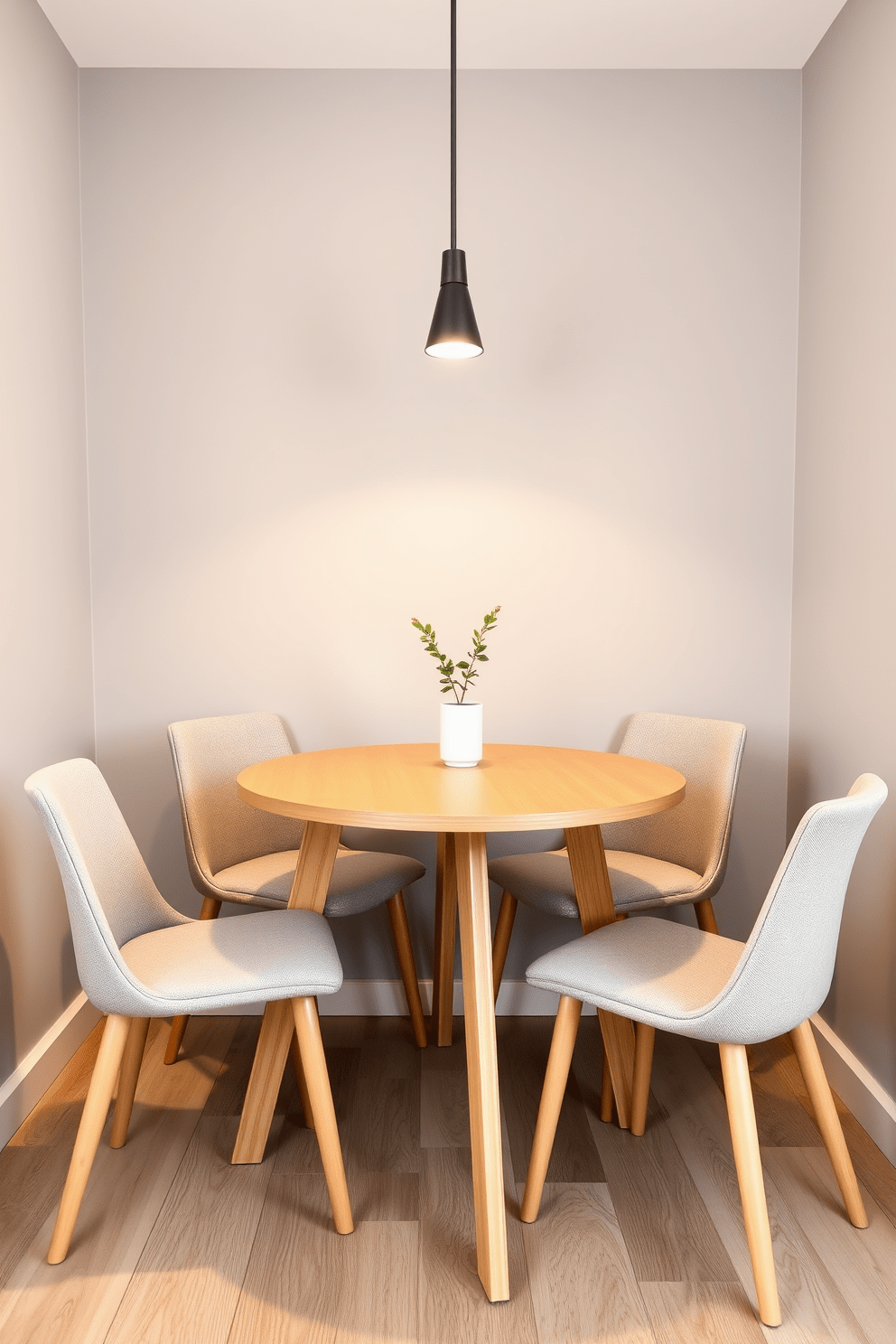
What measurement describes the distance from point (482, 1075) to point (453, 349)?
1.53 meters

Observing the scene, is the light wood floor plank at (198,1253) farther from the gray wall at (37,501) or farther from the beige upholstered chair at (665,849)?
the beige upholstered chair at (665,849)

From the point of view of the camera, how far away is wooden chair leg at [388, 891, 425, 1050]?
7.95 feet

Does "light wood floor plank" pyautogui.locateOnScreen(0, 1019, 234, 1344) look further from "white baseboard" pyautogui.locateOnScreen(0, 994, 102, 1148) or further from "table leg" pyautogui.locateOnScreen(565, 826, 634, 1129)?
"table leg" pyautogui.locateOnScreen(565, 826, 634, 1129)

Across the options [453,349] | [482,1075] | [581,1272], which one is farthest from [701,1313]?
[453,349]

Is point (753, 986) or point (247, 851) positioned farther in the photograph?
point (247, 851)

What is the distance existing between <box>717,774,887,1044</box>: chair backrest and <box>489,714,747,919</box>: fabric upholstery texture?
0.68m

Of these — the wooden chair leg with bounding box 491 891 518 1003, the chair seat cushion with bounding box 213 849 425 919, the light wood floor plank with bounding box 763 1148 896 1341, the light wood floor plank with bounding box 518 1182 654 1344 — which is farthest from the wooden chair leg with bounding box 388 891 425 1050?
the light wood floor plank with bounding box 763 1148 896 1341

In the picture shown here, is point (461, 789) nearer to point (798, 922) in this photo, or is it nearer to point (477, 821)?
point (477, 821)

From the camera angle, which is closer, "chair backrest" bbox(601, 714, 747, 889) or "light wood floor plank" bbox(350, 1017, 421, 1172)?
"light wood floor plank" bbox(350, 1017, 421, 1172)

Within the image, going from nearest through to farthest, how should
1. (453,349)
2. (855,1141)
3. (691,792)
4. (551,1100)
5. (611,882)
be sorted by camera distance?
(551,1100) < (855,1141) < (453,349) < (611,882) < (691,792)

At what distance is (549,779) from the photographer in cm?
187

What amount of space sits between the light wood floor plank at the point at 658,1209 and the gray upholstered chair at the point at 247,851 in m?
0.67

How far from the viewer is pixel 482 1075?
156cm

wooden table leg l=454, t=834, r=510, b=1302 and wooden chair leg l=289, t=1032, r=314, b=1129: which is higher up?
wooden table leg l=454, t=834, r=510, b=1302
